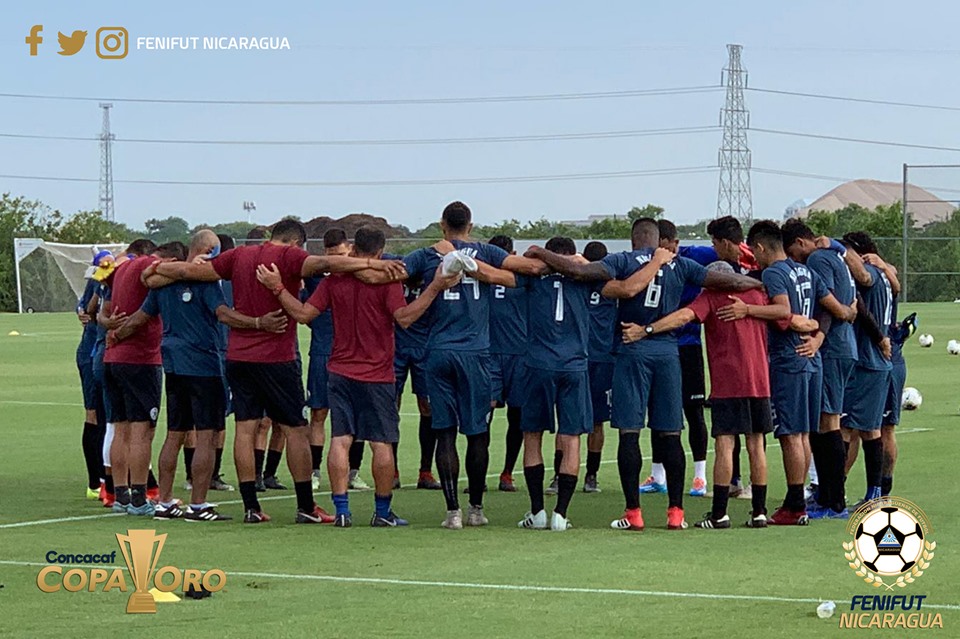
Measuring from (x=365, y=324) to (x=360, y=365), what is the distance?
0.31 meters

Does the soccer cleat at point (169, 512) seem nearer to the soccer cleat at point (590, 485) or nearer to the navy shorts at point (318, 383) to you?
the navy shorts at point (318, 383)

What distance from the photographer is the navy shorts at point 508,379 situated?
12.0 metres

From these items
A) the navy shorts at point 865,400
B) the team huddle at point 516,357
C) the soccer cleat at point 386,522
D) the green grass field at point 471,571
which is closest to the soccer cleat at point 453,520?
the team huddle at point 516,357

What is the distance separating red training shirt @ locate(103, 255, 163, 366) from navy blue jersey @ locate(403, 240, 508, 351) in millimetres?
2342

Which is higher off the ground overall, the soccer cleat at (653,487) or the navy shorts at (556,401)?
the navy shorts at (556,401)

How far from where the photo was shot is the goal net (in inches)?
2532

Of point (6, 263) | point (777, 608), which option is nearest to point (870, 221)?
point (6, 263)

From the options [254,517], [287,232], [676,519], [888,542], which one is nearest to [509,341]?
[287,232]

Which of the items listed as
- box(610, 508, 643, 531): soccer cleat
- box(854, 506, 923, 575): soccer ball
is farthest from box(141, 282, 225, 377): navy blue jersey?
box(854, 506, 923, 575): soccer ball

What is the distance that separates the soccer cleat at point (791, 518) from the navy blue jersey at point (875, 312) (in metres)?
1.54

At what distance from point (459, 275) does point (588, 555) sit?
92.4 inches

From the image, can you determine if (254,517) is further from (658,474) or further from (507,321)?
(658,474)

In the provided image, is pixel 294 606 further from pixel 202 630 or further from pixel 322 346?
pixel 322 346

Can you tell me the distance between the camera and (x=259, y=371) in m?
12.1
